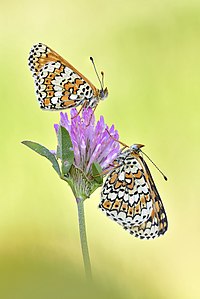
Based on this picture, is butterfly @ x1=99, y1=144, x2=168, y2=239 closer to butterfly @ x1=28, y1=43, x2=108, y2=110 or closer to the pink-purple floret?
the pink-purple floret

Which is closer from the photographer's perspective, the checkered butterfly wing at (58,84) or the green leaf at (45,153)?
the green leaf at (45,153)

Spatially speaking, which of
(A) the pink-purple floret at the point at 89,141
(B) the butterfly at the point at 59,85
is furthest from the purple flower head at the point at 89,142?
(B) the butterfly at the point at 59,85

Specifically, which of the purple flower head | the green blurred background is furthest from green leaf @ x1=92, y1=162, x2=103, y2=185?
the green blurred background

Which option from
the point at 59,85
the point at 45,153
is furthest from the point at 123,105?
the point at 45,153

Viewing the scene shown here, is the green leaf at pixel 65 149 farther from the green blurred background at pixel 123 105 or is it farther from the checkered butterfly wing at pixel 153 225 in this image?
the green blurred background at pixel 123 105
